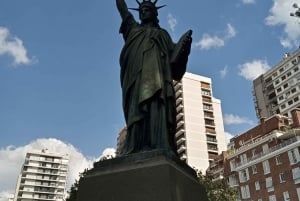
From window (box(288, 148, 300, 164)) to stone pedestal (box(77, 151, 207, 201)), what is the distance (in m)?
Answer: 37.2

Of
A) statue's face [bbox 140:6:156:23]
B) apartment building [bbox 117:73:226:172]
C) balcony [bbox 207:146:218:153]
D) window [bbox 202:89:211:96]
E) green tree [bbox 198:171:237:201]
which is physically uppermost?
window [bbox 202:89:211:96]

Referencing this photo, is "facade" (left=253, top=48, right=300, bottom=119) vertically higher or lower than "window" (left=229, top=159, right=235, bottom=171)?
higher

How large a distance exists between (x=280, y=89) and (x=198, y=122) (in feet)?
71.5

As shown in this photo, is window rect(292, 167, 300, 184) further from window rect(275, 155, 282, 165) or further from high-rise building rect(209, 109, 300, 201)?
window rect(275, 155, 282, 165)

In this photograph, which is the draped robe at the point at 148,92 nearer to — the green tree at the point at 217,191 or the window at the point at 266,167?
the green tree at the point at 217,191

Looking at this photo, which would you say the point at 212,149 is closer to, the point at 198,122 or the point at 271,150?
the point at 198,122

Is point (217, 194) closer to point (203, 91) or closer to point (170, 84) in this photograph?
point (170, 84)

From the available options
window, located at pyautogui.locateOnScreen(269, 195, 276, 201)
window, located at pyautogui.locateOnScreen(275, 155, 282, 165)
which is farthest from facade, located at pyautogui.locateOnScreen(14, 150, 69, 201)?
window, located at pyautogui.locateOnScreen(275, 155, 282, 165)

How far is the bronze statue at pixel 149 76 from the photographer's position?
16.0 feet

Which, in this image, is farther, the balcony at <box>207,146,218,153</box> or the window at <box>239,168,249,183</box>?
the balcony at <box>207,146,218,153</box>

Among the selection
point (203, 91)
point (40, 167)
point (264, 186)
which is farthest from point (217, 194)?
point (40, 167)

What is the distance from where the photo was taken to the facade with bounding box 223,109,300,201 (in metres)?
38.4

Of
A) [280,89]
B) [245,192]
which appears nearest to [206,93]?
[280,89]

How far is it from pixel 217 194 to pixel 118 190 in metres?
24.6
